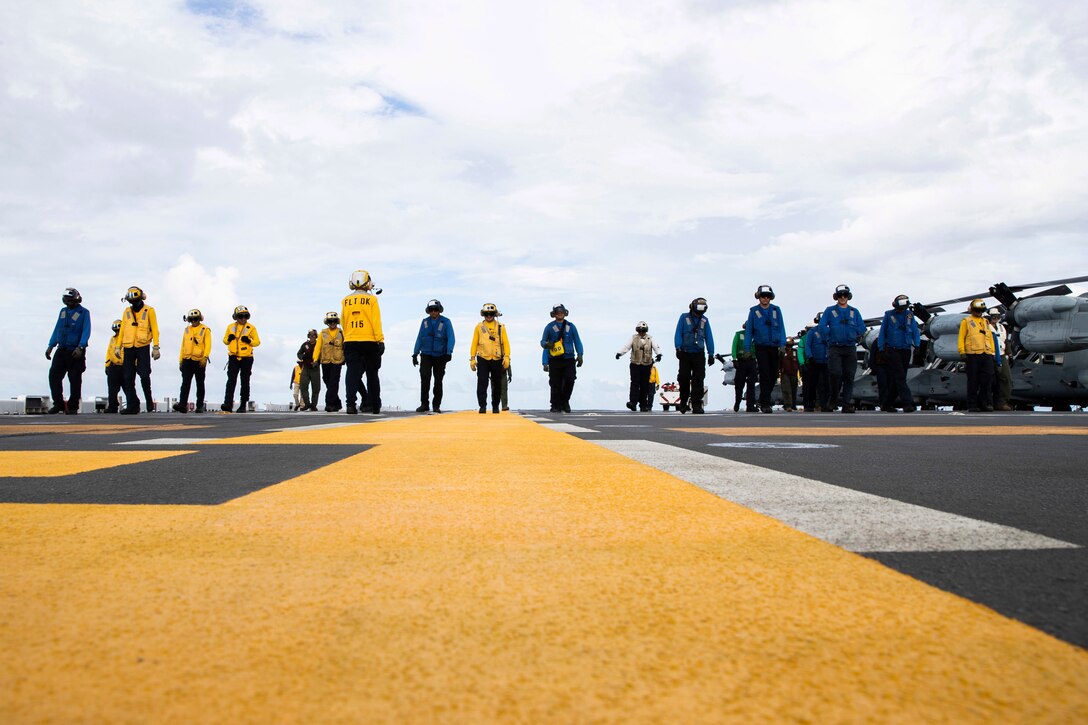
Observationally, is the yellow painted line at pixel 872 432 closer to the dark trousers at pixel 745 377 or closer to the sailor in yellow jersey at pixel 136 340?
the dark trousers at pixel 745 377

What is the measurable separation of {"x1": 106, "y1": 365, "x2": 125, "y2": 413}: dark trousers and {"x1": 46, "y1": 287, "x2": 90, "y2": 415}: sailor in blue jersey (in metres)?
0.83

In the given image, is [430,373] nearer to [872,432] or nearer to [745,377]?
[745,377]

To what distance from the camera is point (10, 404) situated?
71.2ft

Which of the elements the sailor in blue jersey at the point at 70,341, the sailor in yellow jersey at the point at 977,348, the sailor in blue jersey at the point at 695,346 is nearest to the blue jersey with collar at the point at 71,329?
the sailor in blue jersey at the point at 70,341

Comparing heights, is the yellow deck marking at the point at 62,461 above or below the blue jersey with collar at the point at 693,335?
below

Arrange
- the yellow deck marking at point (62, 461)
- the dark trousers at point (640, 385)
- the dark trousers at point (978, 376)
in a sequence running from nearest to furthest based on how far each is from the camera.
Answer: the yellow deck marking at point (62, 461) < the dark trousers at point (978, 376) < the dark trousers at point (640, 385)

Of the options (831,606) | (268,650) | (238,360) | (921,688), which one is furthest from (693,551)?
(238,360)

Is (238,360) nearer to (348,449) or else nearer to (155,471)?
(348,449)

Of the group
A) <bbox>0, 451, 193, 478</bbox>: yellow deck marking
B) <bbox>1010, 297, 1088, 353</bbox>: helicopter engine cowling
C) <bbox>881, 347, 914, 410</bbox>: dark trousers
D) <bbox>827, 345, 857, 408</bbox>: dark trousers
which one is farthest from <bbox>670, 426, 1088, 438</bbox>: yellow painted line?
<bbox>1010, 297, 1088, 353</bbox>: helicopter engine cowling

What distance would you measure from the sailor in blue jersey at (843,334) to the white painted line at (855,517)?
43.6 feet

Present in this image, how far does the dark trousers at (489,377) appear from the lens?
15.5 meters

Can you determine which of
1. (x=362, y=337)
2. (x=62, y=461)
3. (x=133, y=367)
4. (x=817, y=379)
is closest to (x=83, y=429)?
(x=62, y=461)

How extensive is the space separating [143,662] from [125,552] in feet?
2.44

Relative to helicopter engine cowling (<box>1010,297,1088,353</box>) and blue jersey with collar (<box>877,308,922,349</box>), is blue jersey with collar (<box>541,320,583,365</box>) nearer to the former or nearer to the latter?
blue jersey with collar (<box>877,308,922,349</box>)
